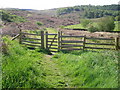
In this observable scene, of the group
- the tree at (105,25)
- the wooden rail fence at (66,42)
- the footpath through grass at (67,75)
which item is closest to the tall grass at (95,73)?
the footpath through grass at (67,75)

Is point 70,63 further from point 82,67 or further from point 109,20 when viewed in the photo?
point 109,20

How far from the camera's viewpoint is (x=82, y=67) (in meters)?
7.43

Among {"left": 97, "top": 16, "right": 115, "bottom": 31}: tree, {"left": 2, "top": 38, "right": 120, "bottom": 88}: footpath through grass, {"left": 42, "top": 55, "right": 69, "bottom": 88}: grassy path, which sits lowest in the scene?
{"left": 42, "top": 55, "right": 69, "bottom": 88}: grassy path

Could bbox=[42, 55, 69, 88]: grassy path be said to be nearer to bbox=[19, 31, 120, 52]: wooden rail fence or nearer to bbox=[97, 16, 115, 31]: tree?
bbox=[19, 31, 120, 52]: wooden rail fence

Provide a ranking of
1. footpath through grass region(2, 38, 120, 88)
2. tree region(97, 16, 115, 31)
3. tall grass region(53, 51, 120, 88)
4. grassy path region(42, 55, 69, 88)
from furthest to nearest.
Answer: tree region(97, 16, 115, 31) → grassy path region(42, 55, 69, 88) → footpath through grass region(2, 38, 120, 88) → tall grass region(53, 51, 120, 88)

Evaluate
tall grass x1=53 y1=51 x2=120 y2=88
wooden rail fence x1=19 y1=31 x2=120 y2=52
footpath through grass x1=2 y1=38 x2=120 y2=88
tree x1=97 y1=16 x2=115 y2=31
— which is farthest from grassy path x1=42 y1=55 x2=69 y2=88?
tree x1=97 y1=16 x2=115 y2=31

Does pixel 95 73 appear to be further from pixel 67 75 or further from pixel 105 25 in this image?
pixel 105 25

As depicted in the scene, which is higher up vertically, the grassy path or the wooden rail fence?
the wooden rail fence

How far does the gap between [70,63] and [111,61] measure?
2.65 meters

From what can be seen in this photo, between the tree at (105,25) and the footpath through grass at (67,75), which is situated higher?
the tree at (105,25)

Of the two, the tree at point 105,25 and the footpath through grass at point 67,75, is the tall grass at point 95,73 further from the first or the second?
the tree at point 105,25

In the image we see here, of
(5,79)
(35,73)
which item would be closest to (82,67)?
(35,73)

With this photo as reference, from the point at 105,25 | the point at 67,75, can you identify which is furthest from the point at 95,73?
the point at 105,25

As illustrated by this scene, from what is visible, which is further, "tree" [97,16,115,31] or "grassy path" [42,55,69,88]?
"tree" [97,16,115,31]
